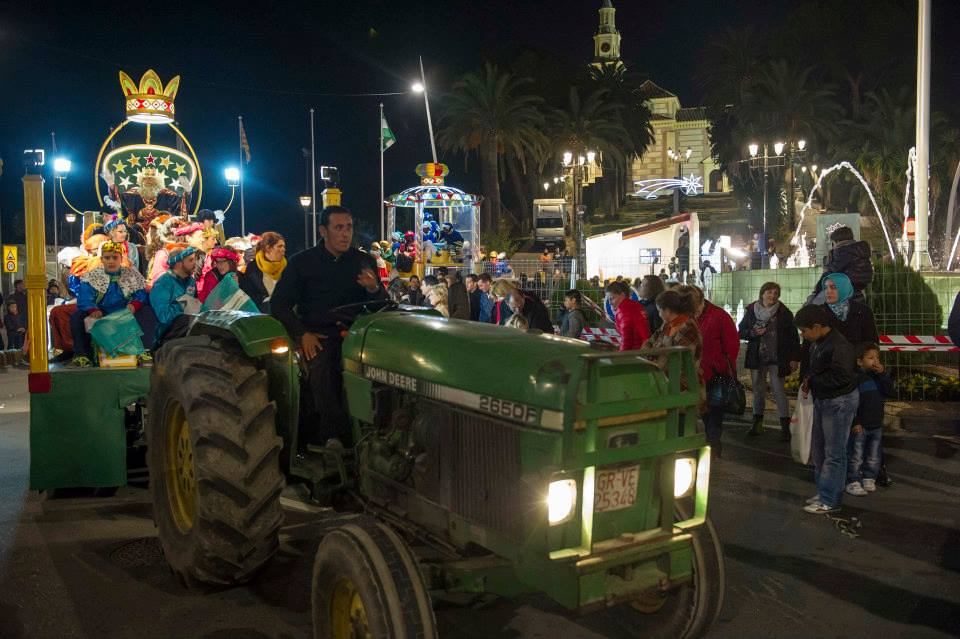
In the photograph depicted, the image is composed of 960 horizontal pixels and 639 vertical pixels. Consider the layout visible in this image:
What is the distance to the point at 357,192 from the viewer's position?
190 feet

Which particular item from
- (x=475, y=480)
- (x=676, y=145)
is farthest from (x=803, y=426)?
(x=676, y=145)

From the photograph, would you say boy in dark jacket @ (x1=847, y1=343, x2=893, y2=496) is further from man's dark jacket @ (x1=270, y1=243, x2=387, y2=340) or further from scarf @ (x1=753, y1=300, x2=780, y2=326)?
man's dark jacket @ (x1=270, y1=243, x2=387, y2=340)

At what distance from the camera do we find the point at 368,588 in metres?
3.21

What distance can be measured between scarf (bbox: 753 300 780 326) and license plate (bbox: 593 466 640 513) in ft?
20.6

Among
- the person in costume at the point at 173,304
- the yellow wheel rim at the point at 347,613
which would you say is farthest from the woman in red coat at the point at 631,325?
the yellow wheel rim at the point at 347,613

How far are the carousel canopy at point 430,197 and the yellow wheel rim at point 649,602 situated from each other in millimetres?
22054

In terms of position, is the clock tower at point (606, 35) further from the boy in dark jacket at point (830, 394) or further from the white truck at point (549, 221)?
the boy in dark jacket at point (830, 394)

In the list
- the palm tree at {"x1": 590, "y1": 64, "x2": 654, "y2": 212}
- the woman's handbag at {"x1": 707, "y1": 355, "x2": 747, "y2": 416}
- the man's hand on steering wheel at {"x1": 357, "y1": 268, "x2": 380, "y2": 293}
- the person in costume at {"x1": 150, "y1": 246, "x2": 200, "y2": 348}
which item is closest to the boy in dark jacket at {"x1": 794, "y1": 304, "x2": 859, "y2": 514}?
the woman's handbag at {"x1": 707, "y1": 355, "x2": 747, "y2": 416}

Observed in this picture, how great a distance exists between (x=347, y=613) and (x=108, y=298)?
4.64 meters

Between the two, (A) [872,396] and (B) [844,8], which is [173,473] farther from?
(B) [844,8]

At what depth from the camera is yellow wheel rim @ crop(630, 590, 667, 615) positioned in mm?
3881

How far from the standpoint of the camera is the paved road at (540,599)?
436cm

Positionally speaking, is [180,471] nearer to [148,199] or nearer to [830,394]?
[830,394]

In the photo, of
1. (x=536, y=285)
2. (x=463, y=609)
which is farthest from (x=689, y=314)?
(x=536, y=285)
